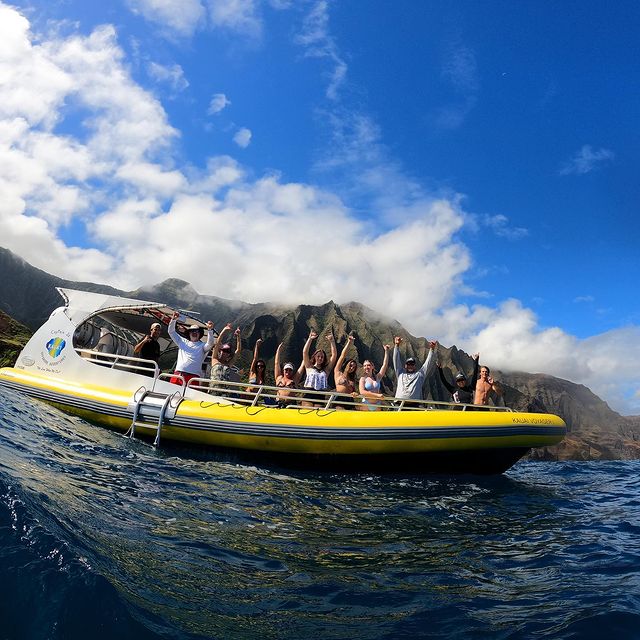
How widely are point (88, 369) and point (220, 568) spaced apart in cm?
880

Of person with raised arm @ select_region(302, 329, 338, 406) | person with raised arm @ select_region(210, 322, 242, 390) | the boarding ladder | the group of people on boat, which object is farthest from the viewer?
person with raised arm @ select_region(210, 322, 242, 390)

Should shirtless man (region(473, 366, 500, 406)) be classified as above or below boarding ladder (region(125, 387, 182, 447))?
above

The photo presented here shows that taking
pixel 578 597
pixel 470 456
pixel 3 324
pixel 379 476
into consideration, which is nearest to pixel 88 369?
pixel 379 476

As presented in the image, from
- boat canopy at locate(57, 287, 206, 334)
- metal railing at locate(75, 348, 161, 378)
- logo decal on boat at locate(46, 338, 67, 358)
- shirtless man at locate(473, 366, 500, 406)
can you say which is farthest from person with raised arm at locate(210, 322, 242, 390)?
shirtless man at locate(473, 366, 500, 406)

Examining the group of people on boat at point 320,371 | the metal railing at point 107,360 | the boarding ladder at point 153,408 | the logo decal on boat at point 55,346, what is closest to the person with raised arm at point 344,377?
the group of people on boat at point 320,371

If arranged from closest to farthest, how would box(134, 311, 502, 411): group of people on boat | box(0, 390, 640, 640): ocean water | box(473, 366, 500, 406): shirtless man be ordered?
box(0, 390, 640, 640): ocean water
box(473, 366, 500, 406): shirtless man
box(134, 311, 502, 411): group of people on boat

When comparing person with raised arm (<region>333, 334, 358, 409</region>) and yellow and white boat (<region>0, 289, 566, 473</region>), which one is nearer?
yellow and white boat (<region>0, 289, 566, 473</region>)

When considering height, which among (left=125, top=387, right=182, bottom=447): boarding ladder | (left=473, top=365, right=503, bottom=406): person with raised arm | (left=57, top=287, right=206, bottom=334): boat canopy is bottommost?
(left=125, top=387, right=182, bottom=447): boarding ladder

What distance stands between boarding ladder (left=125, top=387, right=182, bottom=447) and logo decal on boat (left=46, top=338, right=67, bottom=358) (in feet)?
10.7

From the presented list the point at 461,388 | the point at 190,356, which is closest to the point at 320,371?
the point at 190,356

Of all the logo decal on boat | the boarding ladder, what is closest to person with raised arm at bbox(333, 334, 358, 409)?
the boarding ladder

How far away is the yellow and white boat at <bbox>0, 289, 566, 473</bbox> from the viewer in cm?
819

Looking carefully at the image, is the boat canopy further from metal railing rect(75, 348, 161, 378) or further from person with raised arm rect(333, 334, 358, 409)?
Answer: person with raised arm rect(333, 334, 358, 409)

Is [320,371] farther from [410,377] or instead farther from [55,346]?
[55,346]
